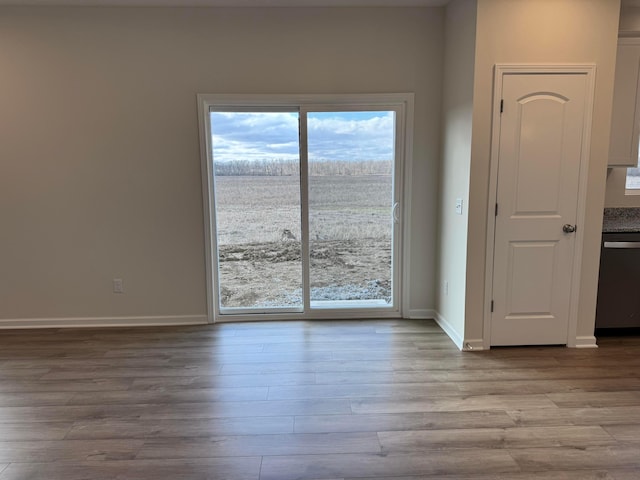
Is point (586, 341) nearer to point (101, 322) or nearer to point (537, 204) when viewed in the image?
point (537, 204)

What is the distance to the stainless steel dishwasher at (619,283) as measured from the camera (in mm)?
3297

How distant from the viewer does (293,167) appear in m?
3.81

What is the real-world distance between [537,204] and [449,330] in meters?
1.22

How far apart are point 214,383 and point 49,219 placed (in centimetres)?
223

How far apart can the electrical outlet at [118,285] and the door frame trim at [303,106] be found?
2.52 feet

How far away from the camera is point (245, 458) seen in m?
2.03

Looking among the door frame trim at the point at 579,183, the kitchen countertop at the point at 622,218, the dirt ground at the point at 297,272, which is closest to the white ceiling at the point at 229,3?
the door frame trim at the point at 579,183

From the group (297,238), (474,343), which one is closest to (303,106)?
(297,238)

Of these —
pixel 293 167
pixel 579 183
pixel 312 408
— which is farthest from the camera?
pixel 293 167

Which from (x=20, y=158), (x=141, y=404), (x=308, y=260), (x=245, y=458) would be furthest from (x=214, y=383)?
(x=20, y=158)

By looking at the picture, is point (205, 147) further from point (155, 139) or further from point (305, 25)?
point (305, 25)

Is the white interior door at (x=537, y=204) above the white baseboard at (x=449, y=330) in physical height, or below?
above

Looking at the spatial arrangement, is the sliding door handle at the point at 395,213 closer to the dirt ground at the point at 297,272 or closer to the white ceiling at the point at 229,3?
the dirt ground at the point at 297,272

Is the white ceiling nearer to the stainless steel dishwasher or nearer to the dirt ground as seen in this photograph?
the dirt ground
